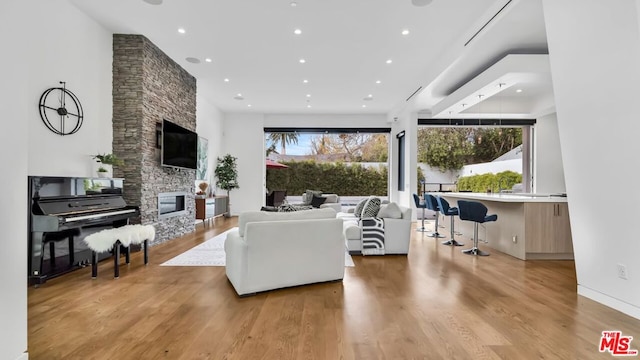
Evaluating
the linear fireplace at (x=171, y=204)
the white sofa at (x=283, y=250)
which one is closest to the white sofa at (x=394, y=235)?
the white sofa at (x=283, y=250)

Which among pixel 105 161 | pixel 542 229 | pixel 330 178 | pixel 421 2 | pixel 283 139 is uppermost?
pixel 421 2

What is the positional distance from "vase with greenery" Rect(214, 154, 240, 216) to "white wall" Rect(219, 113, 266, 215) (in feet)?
1.34

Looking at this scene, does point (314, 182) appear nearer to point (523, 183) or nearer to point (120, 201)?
point (523, 183)

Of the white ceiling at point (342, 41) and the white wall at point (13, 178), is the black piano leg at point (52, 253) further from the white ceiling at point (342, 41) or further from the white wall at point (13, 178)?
the white ceiling at point (342, 41)

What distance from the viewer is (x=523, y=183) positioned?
9.63 m

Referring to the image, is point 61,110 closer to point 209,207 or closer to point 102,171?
point 102,171

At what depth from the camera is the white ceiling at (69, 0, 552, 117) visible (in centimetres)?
421

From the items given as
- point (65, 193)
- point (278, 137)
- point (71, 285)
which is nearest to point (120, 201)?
point (65, 193)

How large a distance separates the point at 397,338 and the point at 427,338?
22 centimetres

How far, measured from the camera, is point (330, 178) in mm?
13461

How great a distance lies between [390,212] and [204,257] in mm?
2964

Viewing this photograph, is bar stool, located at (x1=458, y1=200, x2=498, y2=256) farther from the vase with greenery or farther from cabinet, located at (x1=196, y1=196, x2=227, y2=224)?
the vase with greenery

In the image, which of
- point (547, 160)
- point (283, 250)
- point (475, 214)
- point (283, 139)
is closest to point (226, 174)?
point (283, 139)

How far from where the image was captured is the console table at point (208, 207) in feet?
25.3
